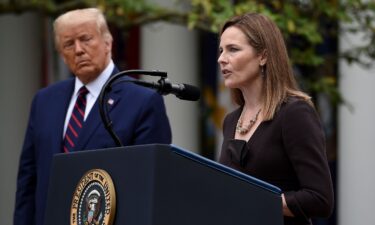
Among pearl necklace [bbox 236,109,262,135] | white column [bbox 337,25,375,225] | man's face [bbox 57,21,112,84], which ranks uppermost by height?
man's face [bbox 57,21,112,84]

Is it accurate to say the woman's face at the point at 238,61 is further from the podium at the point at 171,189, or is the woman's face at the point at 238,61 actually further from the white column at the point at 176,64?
the white column at the point at 176,64

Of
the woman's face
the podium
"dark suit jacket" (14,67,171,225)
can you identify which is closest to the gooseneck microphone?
the podium

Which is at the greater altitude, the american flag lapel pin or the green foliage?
the green foliage

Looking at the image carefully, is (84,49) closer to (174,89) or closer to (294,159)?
(174,89)

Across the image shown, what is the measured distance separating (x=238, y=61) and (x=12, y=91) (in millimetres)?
9939

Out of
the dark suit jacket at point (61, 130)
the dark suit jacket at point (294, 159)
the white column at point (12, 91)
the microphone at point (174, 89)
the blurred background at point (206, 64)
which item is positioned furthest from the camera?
the white column at point (12, 91)

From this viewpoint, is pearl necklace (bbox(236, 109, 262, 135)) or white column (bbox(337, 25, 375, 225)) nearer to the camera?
pearl necklace (bbox(236, 109, 262, 135))

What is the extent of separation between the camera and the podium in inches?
108

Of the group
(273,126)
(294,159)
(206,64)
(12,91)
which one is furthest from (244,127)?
(12,91)

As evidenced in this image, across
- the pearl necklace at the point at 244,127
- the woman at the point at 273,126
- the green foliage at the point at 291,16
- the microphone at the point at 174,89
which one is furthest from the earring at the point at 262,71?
the green foliage at the point at 291,16

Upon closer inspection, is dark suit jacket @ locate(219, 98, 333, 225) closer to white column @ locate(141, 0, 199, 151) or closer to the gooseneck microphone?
the gooseneck microphone

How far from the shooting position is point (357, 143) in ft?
37.9

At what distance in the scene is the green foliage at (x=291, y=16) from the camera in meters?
7.70

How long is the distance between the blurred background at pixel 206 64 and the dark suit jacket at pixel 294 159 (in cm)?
422
